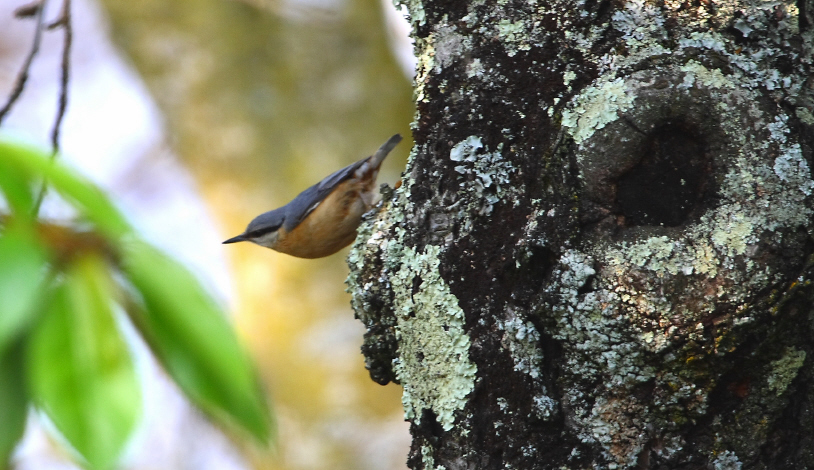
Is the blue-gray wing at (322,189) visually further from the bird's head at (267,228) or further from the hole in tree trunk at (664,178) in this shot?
the hole in tree trunk at (664,178)

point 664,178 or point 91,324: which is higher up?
point 664,178

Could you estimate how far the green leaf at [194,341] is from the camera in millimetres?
927

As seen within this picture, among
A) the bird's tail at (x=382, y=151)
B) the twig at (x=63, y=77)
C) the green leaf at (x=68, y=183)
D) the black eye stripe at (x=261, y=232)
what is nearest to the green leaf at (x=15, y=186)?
the green leaf at (x=68, y=183)

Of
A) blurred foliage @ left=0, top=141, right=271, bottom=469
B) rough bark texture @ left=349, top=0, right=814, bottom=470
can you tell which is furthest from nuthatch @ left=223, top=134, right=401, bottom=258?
blurred foliage @ left=0, top=141, right=271, bottom=469

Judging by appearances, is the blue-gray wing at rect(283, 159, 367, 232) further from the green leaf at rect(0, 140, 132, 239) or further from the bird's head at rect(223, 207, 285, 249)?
the green leaf at rect(0, 140, 132, 239)

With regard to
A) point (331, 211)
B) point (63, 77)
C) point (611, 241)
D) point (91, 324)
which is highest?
point (331, 211)

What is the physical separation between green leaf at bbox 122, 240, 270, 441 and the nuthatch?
215 cm

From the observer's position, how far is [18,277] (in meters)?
0.84

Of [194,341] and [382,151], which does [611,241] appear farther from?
[382,151]

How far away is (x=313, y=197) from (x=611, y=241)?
2196 mm

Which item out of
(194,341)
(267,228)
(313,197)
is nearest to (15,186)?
(194,341)

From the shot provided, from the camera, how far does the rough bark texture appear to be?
1163mm

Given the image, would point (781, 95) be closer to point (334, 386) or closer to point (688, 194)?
point (688, 194)

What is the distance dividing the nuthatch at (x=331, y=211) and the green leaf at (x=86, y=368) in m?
2.17
